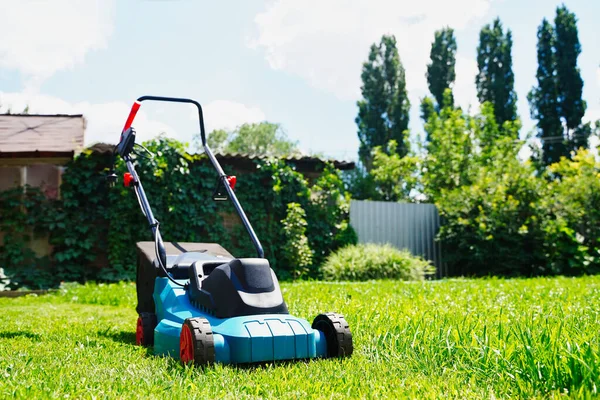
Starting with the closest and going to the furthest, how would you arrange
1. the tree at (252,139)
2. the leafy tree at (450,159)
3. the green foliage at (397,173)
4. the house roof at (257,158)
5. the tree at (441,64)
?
the house roof at (257,158), the leafy tree at (450,159), the green foliage at (397,173), the tree at (441,64), the tree at (252,139)

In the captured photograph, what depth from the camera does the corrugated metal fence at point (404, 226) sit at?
43.8 ft

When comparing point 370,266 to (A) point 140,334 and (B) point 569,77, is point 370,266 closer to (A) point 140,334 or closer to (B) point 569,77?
(A) point 140,334

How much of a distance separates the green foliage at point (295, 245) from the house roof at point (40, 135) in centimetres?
409

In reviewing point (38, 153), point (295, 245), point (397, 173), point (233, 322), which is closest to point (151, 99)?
point (233, 322)

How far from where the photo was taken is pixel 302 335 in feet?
10.6

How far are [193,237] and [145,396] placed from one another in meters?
8.44

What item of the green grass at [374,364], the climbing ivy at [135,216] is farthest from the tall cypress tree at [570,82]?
the green grass at [374,364]

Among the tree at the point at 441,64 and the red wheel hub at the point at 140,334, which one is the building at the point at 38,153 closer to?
the red wheel hub at the point at 140,334

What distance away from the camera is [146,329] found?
413 centimetres

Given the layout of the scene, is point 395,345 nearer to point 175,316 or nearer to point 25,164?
point 175,316

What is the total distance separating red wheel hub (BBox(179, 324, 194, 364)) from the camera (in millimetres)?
3118

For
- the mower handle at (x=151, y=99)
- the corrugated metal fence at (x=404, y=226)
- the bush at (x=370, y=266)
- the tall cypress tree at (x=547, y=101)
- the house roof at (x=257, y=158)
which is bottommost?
the bush at (x=370, y=266)

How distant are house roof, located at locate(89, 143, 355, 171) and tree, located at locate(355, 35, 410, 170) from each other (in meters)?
18.3

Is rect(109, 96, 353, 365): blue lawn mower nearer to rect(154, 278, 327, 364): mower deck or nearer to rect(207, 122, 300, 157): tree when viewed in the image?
rect(154, 278, 327, 364): mower deck
